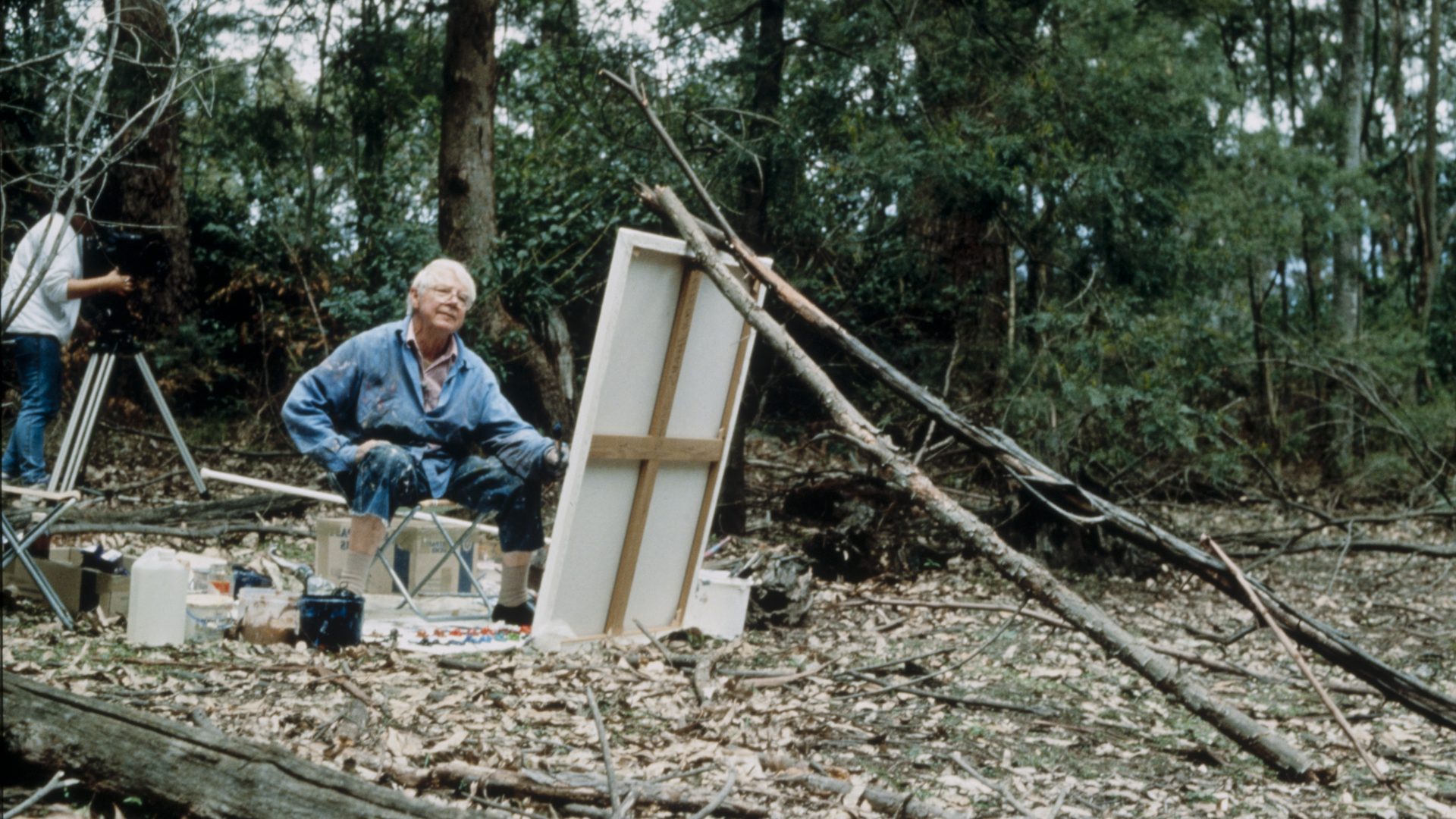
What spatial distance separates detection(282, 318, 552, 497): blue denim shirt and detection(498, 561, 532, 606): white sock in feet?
1.46

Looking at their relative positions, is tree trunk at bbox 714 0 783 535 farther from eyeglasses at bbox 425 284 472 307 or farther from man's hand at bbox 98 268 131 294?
man's hand at bbox 98 268 131 294

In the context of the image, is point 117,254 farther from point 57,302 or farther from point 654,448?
point 654,448

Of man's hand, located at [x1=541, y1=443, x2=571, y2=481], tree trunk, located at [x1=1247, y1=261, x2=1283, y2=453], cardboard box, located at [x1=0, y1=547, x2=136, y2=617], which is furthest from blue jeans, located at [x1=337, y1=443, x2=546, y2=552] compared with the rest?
tree trunk, located at [x1=1247, y1=261, x2=1283, y2=453]

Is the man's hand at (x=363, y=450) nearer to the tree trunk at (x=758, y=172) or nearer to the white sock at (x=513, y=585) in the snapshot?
the white sock at (x=513, y=585)

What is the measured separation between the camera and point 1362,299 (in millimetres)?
21250

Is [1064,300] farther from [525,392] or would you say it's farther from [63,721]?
[63,721]

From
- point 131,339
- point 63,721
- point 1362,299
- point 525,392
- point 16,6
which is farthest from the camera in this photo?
point 1362,299

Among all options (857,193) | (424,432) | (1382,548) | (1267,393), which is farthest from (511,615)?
(1267,393)

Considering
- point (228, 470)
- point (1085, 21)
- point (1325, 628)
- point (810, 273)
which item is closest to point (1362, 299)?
point (1085, 21)

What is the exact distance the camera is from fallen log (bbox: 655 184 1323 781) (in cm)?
424

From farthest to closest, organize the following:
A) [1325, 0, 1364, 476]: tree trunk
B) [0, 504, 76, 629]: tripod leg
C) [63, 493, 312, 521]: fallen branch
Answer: [1325, 0, 1364, 476]: tree trunk
[63, 493, 312, 521]: fallen branch
[0, 504, 76, 629]: tripod leg

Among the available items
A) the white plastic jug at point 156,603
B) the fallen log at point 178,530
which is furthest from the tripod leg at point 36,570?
the fallen log at point 178,530

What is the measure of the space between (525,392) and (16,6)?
4.17 metres

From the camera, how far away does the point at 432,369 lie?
5.89m
